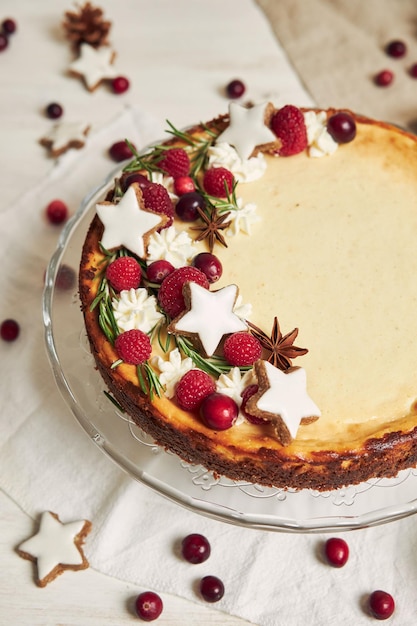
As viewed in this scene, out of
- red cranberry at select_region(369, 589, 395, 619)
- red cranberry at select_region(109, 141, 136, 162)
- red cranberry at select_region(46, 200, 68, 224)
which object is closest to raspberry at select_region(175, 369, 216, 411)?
red cranberry at select_region(369, 589, 395, 619)

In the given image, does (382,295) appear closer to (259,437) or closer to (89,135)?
(259,437)

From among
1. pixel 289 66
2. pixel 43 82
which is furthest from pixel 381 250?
pixel 43 82

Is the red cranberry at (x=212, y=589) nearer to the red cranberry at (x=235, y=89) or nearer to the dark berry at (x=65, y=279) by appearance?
the dark berry at (x=65, y=279)

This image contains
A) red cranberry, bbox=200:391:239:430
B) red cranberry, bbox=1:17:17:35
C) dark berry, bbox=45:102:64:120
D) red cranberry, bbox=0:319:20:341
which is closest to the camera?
red cranberry, bbox=200:391:239:430

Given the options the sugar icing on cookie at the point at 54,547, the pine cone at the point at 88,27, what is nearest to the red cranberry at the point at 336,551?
the sugar icing on cookie at the point at 54,547

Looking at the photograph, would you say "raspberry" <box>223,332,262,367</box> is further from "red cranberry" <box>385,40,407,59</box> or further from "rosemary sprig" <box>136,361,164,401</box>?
"red cranberry" <box>385,40,407,59</box>
